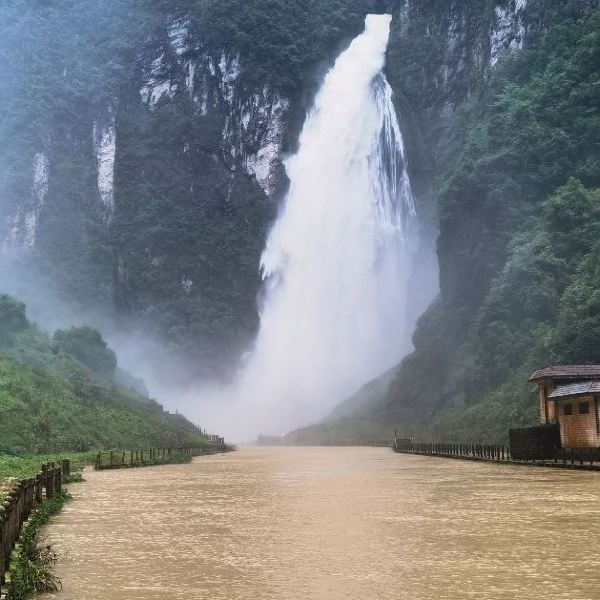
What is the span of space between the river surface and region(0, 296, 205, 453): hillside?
2080 centimetres

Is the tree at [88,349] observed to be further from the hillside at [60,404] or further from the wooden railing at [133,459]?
the wooden railing at [133,459]

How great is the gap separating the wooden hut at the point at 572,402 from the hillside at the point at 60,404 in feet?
87.7

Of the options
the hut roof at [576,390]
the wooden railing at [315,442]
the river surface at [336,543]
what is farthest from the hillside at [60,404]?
the hut roof at [576,390]

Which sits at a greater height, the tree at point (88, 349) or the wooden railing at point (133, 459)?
the tree at point (88, 349)

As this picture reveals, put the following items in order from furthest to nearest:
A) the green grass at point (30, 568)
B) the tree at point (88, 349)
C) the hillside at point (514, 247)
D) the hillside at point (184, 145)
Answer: the hillside at point (184, 145), the tree at point (88, 349), the hillside at point (514, 247), the green grass at point (30, 568)

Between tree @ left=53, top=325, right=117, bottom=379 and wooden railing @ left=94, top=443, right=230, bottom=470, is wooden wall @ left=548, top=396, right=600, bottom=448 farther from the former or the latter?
tree @ left=53, top=325, right=117, bottom=379

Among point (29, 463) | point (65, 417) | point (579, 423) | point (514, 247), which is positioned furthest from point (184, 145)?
point (579, 423)

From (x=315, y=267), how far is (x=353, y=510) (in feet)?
276

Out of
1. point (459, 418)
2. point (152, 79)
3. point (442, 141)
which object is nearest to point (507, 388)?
point (459, 418)

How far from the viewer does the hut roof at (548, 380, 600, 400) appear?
33688 mm

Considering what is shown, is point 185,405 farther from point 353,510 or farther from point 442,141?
point 353,510

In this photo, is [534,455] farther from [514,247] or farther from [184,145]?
[184,145]

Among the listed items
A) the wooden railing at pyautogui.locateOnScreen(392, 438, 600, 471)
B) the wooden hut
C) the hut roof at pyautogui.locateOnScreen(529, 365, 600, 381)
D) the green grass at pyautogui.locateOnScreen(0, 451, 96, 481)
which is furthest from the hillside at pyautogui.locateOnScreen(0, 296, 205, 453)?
the hut roof at pyautogui.locateOnScreen(529, 365, 600, 381)

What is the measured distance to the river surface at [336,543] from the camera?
31.1 ft
